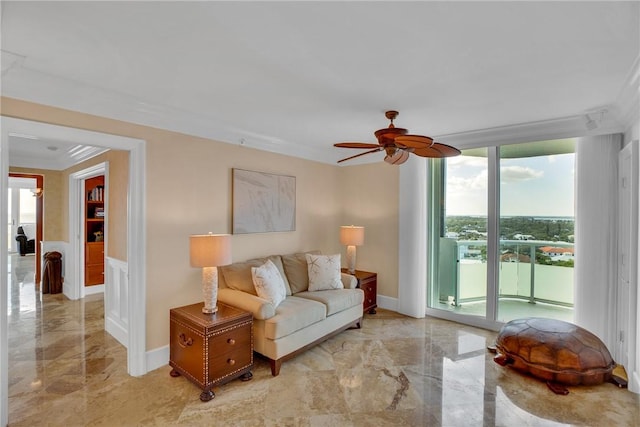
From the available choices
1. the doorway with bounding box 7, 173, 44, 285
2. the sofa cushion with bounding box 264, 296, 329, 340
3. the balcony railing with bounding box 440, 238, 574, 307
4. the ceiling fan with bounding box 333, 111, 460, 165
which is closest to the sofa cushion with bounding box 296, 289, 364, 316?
the sofa cushion with bounding box 264, 296, 329, 340

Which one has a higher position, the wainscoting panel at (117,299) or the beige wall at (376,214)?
the beige wall at (376,214)

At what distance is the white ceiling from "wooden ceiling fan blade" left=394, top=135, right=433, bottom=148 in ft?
1.34

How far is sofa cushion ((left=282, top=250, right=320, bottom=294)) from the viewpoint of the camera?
3762 mm

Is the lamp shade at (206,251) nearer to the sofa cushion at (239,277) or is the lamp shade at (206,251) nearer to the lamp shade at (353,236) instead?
the sofa cushion at (239,277)

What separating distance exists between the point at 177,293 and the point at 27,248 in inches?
404

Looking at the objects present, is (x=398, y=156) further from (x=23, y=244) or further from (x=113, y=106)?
(x=23, y=244)

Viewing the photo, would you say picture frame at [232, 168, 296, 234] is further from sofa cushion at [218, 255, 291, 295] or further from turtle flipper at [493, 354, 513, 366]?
turtle flipper at [493, 354, 513, 366]

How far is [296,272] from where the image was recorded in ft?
12.6

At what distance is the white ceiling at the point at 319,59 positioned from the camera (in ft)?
4.94

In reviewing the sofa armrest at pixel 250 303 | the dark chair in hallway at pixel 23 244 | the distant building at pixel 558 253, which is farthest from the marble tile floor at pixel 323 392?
the dark chair in hallway at pixel 23 244

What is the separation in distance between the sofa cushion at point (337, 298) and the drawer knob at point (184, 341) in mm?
1319

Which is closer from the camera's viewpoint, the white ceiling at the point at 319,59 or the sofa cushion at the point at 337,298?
the white ceiling at the point at 319,59

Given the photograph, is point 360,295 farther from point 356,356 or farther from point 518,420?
point 518,420

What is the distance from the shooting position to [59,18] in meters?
1.56
